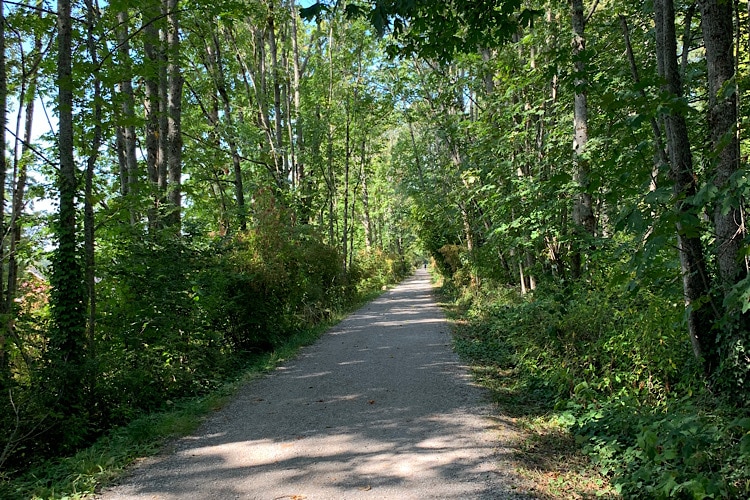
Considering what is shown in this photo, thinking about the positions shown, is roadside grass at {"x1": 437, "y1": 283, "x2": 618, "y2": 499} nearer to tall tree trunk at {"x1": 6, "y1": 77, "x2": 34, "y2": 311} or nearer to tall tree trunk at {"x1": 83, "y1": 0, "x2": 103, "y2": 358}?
tall tree trunk at {"x1": 83, "y1": 0, "x2": 103, "y2": 358}

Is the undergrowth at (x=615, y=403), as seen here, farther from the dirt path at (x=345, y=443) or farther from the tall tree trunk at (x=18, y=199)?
the tall tree trunk at (x=18, y=199)

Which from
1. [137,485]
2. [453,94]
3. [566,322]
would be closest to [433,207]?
[453,94]

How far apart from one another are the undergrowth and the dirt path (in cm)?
51

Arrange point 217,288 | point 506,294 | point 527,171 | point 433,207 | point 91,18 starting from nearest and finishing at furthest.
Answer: point 91,18, point 217,288, point 527,171, point 506,294, point 433,207

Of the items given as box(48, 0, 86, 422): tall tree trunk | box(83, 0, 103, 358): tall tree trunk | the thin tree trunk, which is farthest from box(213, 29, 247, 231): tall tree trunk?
the thin tree trunk

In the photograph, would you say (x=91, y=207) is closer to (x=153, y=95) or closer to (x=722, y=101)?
(x=153, y=95)

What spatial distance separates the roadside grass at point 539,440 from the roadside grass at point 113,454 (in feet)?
12.2

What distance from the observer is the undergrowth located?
3.29 m

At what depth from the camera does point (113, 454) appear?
15.7ft

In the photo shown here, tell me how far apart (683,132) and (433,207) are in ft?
52.6

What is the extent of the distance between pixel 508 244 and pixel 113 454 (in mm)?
7675

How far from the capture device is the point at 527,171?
10750 mm

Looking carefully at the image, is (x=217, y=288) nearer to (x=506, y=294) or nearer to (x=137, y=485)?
(x=137, y=485)

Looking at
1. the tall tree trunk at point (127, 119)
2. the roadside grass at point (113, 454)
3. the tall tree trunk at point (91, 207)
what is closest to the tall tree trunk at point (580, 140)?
the roadside grass at point (113, 454)
